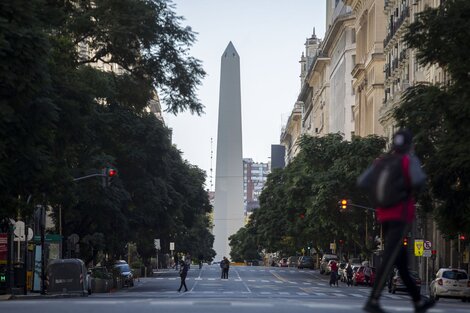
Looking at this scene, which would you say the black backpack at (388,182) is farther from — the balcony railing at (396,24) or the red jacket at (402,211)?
the balcony railing at (396,24)

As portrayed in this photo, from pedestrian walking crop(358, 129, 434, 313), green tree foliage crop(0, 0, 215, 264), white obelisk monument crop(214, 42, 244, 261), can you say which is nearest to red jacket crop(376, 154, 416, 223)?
pedestrian walking crop(358, 129, 434, 313)

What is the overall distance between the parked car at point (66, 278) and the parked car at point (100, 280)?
38.6 ft

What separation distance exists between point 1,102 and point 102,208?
3426cm

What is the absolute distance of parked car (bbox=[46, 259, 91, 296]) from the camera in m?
51.0

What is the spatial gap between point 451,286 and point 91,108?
18977 mm

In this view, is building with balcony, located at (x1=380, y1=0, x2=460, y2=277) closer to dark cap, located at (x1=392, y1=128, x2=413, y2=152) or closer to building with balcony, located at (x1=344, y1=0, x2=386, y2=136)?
building with balcony, located at (x1=344, y1=0, x2=386, y2=136)

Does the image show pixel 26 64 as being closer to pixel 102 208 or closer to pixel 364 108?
pixel 102 208

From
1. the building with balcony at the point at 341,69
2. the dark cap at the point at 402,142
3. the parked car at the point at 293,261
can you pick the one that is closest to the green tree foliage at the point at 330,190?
the building with balcony at the point at 341,69

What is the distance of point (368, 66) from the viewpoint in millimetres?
120750

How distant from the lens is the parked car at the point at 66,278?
167 ft

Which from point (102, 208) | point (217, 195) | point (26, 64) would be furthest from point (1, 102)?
point (217, 195)

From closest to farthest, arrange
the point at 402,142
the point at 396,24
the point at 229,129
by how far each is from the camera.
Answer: the point at 402,142 < the point at 396,24 < the point at 229,129

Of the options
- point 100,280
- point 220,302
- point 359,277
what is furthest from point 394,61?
point 220,302

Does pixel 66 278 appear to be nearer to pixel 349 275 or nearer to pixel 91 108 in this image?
pixel 91 108
